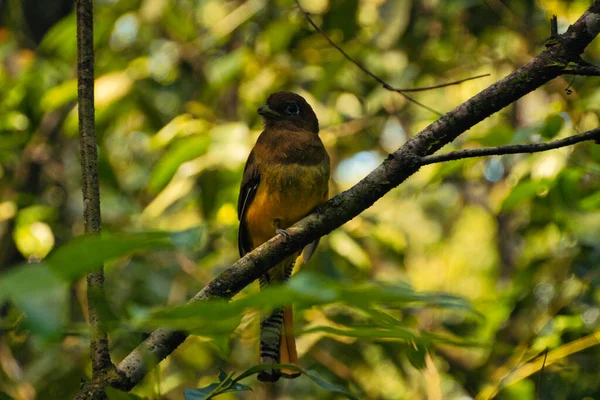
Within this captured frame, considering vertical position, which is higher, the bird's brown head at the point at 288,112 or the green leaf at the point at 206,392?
the bird's brown head at the point at 288,112

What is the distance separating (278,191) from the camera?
3.46 meters

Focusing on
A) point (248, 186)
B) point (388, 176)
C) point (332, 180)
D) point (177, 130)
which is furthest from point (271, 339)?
point (332, 180)

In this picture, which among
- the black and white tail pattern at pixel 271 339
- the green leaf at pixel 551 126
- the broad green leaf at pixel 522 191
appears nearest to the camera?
the green leaf at pixel 551 126

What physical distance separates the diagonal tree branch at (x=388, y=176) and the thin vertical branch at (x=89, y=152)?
0.07 metres

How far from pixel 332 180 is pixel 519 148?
316 centimetres

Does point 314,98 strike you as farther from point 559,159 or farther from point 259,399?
point 259,399

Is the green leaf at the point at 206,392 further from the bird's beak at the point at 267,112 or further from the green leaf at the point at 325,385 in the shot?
the bird's beak at the point at 267,112

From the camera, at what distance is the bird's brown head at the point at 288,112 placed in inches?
157

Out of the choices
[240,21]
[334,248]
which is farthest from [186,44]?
[334,248]

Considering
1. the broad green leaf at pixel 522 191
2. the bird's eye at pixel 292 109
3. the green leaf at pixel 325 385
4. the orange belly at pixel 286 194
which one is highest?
the bird's eye at pixel 292 109

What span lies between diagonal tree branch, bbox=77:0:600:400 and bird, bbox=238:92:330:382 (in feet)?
3.34

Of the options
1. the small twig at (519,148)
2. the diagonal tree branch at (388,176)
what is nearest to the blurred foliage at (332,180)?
the diagonal tree branch at (388,176)

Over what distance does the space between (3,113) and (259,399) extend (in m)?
2.71

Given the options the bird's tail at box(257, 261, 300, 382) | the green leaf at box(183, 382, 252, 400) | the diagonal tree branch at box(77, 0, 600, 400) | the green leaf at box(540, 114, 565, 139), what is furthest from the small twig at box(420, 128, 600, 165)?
the bird's tail at box(257, 261, 300, 382)
